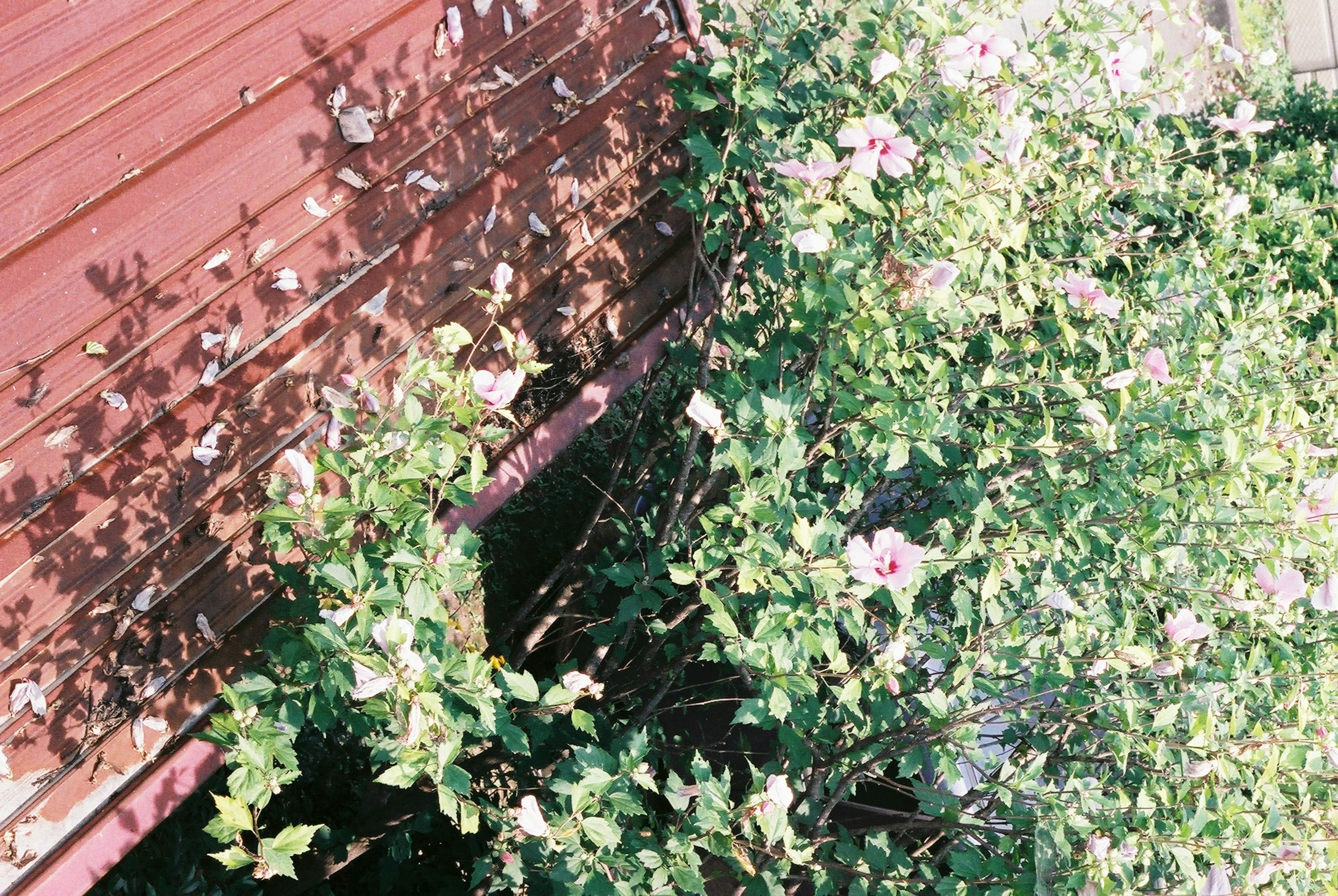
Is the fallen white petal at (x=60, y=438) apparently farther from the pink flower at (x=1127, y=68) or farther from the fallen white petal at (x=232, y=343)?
the pink flower at (x=1127, y=68)

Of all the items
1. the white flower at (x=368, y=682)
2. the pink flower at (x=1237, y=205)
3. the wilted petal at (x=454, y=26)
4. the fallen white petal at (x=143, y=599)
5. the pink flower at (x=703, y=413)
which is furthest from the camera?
the pink flower at (x=1237, y=205)

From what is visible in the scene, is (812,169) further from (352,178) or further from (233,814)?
(233,814)

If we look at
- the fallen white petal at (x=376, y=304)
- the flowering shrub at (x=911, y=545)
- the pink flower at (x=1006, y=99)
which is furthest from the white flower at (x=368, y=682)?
the pink flower at (x=1006, y=99)

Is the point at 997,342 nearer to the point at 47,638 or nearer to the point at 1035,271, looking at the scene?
the point at 1035,271

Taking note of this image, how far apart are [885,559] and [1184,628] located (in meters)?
0.70

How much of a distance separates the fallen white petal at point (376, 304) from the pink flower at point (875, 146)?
3.65 ft

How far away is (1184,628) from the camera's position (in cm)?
196

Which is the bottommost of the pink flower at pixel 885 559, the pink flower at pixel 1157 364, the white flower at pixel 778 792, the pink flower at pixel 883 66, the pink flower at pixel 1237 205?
the white flower at pixel 778 792

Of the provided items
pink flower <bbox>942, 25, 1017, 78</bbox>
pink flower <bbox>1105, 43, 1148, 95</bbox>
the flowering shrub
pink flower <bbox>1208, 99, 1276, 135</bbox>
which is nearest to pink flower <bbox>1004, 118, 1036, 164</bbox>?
the flowering shrub

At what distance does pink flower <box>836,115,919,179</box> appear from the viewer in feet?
5.85

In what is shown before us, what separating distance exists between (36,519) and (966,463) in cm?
194

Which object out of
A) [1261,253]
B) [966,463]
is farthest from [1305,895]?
[1261,253]

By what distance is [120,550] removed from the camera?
6.61 feet

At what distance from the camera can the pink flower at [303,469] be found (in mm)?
1760
